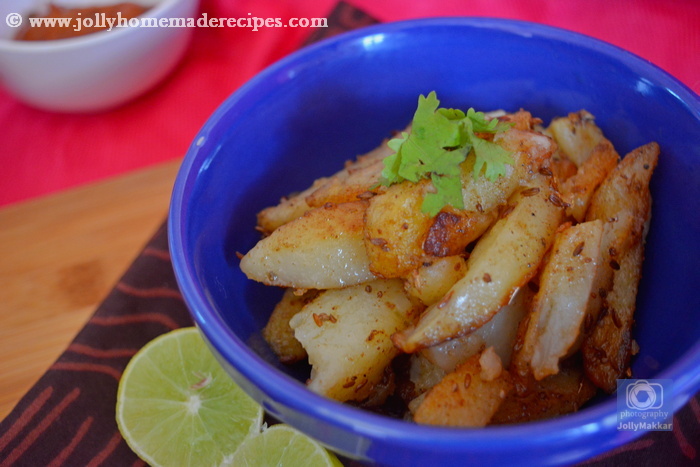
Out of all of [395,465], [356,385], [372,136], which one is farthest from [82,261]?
[395,465]

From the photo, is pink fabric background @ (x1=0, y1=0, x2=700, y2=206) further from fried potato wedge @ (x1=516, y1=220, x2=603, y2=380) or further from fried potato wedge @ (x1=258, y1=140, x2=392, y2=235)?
fried potato wedge @ (x1=516, y1=220, x2=603, y2=380)

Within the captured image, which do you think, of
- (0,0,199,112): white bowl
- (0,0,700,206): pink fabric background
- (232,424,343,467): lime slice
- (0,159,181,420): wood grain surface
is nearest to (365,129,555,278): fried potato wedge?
(232,424,343,467): lime slice

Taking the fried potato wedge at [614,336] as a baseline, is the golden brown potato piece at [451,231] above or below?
above

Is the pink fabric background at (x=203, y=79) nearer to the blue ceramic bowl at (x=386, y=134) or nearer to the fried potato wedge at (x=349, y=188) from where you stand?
the blue ceramic bowl at (x=386, y=134)

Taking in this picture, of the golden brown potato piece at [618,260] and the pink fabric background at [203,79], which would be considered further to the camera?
the pink fabric background at [203,79]

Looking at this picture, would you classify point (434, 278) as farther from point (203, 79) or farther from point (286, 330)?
point (203, 79)

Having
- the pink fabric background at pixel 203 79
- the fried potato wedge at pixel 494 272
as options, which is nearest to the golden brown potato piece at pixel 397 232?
the fried potato wedge at pixel 494 272
